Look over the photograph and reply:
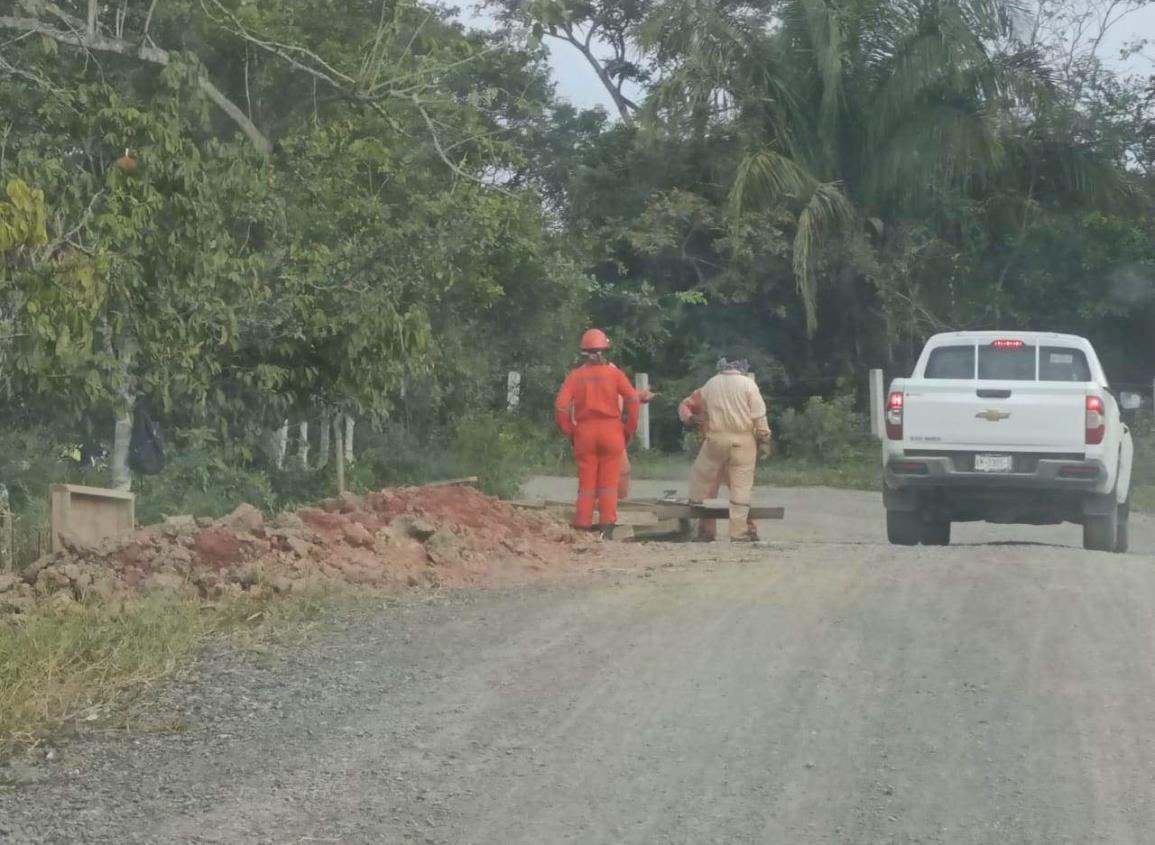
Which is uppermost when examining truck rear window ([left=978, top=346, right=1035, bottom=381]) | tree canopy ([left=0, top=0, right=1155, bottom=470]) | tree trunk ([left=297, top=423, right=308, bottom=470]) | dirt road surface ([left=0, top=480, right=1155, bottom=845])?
tree canopy ([left=0, top=0, right=1155, bottom=470])

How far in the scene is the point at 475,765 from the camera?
6543 mm

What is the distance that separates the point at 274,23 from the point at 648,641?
39.4 feet

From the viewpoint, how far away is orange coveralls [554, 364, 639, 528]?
13.6m

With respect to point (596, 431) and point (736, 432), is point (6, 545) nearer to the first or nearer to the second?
point (596, 431)

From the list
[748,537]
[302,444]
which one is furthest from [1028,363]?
[302,444]

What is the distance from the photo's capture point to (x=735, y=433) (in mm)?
14539

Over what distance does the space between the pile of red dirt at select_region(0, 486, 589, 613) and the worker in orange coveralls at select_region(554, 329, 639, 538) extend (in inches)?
48.8

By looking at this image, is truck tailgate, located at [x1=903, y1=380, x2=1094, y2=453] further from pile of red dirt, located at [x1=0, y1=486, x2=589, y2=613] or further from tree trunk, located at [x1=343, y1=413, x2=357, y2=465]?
tree trunk, located at [x1=343, y1=413, x2=357, y2=465]

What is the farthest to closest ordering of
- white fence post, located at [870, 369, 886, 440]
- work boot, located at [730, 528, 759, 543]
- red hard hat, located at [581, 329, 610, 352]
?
white fence post, located at [870, 369, 886, 440] → work boot, located at [730, 528, 759, 543] → red hard hat, located at [581, 329, 610, 352]

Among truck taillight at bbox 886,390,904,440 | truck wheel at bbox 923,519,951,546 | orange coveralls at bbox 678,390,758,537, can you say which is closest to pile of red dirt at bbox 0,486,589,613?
orange coveralls at bbox 678,390,758,537

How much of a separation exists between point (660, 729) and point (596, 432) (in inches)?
264

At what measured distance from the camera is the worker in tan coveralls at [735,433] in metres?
14.5

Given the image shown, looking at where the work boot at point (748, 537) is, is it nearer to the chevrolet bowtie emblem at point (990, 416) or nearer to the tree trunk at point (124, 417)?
the chevrolet bowtie emblem at point (990, 416)

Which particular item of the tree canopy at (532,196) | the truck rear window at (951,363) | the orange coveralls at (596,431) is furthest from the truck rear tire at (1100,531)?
the tree canopy at (532,196)
